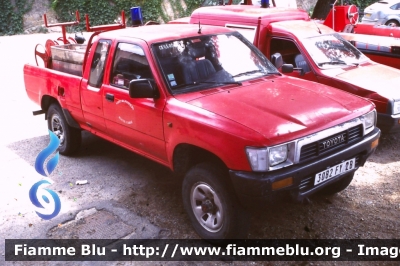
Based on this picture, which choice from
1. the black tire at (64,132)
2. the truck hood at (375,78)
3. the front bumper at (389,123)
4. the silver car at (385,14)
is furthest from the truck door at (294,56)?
the silver car at (385,14)

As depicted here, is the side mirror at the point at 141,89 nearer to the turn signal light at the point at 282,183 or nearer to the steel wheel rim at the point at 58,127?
the turn signal light at the point at 282,183

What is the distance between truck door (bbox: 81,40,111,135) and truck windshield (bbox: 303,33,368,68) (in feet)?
9.86

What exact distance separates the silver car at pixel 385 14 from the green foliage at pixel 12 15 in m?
17.7

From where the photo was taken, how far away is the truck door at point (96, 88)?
16.1 ft

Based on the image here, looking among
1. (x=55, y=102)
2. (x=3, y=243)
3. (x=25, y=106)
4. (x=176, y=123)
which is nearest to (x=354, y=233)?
(x=176, y=123)

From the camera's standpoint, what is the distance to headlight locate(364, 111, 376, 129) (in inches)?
156

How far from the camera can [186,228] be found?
13.5ft

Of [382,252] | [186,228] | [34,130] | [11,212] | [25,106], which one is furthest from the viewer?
[25,106]

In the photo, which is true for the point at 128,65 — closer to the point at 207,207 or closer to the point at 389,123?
the point at 207,207

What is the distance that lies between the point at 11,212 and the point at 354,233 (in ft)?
11.8

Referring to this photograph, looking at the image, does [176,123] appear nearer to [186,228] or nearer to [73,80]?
[186,228]

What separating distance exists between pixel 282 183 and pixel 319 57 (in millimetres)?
3466

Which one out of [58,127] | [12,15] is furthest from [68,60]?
[12,15]

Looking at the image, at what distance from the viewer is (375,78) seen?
5914 mm
